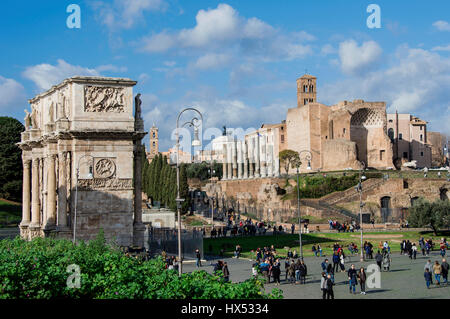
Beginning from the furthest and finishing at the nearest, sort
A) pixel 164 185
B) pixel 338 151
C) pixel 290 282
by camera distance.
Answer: pixel 338 151
pixel 164 185
pixel 290 282

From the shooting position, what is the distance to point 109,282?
15680 mm

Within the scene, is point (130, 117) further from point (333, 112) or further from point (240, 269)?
point (333, 112)

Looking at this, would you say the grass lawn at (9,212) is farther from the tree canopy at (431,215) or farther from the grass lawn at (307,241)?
the tree canopy at (431,215)

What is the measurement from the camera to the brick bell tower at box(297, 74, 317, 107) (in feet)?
358

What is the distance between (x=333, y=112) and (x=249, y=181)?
1644cm

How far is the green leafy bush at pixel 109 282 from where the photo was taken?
45.2ft

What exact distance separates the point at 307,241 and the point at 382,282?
18873 millimetres

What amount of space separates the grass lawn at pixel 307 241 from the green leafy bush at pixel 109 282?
21629mm

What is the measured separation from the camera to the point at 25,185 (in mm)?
45094

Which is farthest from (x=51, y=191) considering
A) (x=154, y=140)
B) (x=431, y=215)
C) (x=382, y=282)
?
(x=154, y=140)

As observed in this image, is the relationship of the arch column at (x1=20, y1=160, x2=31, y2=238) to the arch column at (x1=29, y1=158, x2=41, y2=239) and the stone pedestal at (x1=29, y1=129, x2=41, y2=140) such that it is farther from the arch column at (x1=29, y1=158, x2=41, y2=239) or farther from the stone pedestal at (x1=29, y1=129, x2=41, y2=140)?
the stone pedestal at (x1=29, y1=129, x2=41, y2=140)

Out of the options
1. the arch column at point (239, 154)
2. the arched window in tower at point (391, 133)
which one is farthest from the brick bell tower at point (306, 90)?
the arched window in tower at point (391, 133)
